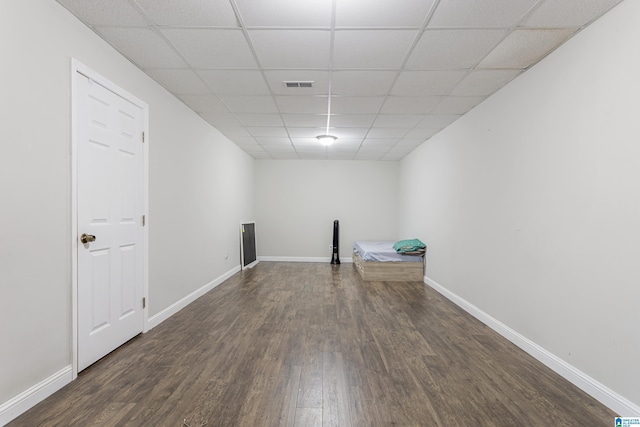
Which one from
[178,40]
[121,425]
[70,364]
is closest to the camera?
[121,425]

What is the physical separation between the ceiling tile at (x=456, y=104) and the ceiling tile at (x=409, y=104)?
10cm

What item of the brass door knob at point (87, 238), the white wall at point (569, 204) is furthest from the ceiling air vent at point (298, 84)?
the brass door knob at point (87, 238)

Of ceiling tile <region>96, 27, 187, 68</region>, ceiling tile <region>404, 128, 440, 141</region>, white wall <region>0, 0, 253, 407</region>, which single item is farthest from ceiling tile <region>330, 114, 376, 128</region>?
white wall <region>0, 0, 253, 407</region>

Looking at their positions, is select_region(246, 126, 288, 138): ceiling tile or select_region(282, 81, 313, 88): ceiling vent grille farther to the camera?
select_region(246, 126, 288, 138): ceiling tile

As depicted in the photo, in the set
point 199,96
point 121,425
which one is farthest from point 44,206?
point 199,96

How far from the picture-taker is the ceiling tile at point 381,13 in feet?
6.27

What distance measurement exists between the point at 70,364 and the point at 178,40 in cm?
244

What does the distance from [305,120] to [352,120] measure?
2.17 feet

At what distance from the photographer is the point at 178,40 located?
2330 millimetres

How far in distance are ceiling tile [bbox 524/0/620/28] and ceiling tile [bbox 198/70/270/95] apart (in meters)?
2.19

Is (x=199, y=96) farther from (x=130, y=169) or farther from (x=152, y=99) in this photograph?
(x=130, y=169)

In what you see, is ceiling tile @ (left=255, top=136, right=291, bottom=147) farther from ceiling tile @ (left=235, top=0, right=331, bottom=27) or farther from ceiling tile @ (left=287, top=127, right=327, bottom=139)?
ceiling tile @ (left=235, top=0, right=331, bottom=27)

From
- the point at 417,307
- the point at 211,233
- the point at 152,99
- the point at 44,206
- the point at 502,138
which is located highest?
the point at 152,99

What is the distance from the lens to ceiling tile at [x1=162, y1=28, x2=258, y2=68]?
2236 millimetres
